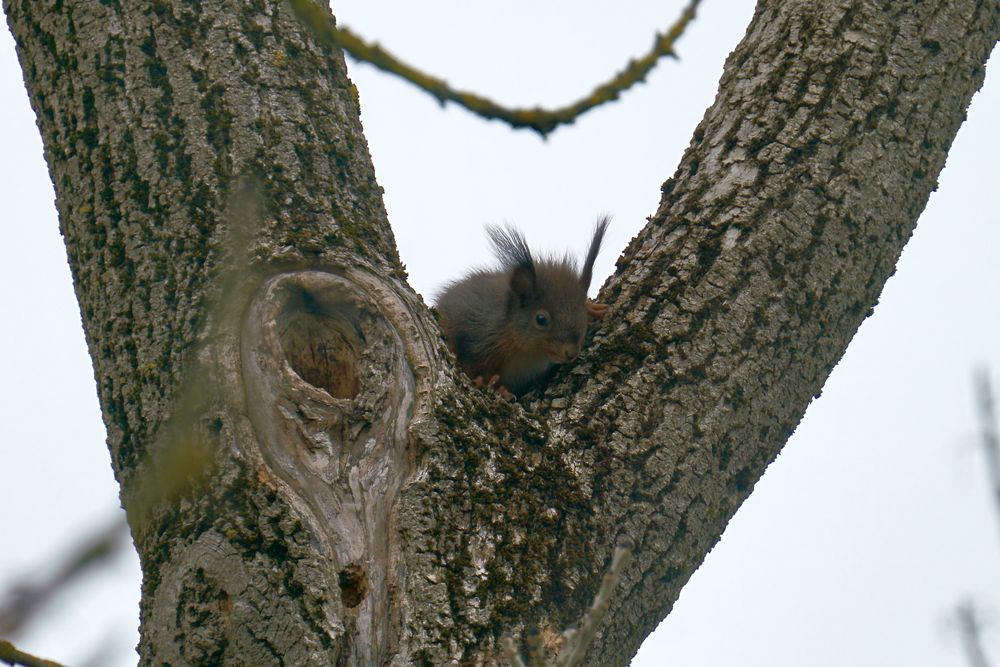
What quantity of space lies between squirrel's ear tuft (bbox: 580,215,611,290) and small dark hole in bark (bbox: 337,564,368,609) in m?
3.02

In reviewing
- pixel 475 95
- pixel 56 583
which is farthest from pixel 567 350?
pixel 56 583

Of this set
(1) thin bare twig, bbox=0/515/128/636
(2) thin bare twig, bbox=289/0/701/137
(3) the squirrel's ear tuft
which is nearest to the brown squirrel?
(3) the squirrel's ear tuft

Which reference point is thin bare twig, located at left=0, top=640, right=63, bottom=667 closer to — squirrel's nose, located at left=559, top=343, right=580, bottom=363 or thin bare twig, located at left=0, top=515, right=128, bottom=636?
thin bare twig, located at left=0, top=515, right=128, bottom=636

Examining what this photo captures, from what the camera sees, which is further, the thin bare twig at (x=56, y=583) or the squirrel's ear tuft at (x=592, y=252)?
the squirrel's ear tuft at (x=592, y=252)

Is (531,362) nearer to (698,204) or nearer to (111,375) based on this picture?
(698,204)

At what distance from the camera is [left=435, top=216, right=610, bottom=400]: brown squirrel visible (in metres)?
5.48

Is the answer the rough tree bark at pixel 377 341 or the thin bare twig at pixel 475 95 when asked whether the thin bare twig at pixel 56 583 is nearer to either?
the thin bare twig at pixel 475 95

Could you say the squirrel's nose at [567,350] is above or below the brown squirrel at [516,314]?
below

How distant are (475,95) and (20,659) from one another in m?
1.30

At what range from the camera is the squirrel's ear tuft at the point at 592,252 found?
17.5ft

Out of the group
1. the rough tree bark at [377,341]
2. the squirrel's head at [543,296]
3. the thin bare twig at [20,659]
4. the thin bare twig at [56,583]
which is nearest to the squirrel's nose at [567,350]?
the squirrel's head at [543,296]

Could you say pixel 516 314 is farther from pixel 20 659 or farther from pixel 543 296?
pixel 20 659

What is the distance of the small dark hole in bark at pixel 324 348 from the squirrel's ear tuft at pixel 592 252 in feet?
8.67

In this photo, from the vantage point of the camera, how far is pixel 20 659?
6.97 ft
